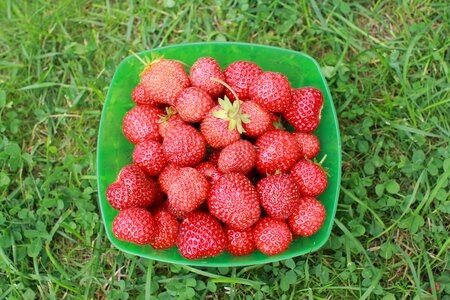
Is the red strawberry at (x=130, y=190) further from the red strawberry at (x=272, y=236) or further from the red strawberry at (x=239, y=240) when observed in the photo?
the red strawberry at (x=272, y=236)

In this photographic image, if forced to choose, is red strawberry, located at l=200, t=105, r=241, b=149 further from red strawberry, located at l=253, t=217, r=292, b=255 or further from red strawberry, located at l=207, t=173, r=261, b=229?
red strawberry, located at l=253, t=217, r=292, b=255

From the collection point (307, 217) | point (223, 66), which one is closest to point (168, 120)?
point (223, 66)

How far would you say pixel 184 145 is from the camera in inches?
73.9

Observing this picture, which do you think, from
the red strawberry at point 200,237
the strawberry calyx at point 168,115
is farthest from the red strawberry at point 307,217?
the strawberry calyx at point 168,115

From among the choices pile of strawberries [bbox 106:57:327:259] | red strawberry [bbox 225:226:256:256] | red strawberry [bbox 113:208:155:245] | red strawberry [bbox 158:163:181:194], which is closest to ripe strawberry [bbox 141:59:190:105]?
pile of strawberries [bbox 106:57:327:259]

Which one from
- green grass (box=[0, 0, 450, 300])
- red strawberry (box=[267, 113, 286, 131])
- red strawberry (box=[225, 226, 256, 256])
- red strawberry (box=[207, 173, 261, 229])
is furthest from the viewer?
green grass (box=[0, 0, 450, 300])

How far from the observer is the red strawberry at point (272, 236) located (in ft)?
6.06

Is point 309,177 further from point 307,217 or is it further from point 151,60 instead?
point 151,60

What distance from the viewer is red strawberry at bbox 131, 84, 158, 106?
6.81 feet

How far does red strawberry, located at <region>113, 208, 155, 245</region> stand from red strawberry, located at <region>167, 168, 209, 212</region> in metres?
0.11

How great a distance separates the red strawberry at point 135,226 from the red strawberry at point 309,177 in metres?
0.58

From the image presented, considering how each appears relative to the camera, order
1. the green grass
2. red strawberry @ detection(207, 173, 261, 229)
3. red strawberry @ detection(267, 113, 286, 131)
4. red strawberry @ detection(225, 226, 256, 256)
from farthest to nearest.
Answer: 1. the green grass
2. red strawberry @ detection(267, 113, 286, 131)
3. red strawberry @ detection(225, 226, 256, 256)
4. red strawberry @ detection(207, 173, 261, 229)

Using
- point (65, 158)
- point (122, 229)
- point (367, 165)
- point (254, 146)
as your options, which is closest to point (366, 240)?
point (367, 165)

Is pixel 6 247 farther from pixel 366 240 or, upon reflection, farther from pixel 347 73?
pixel 347 73
